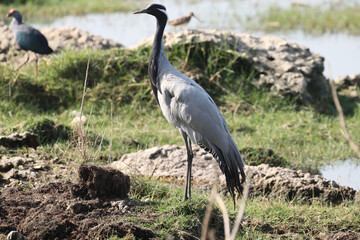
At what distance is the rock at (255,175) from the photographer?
5.55 metres

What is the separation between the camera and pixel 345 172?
22.0ft

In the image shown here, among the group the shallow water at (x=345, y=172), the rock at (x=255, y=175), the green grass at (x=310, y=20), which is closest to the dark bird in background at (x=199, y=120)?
the rock at (x=255, y=175)

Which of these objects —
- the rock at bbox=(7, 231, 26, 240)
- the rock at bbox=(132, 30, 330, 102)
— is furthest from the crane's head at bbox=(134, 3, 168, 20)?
the rock at bbox=(132, 30, 330, 102)

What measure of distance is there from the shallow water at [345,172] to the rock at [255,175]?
0.84 metres

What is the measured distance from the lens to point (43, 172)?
5.68m

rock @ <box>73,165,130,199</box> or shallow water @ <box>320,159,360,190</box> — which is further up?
rock @ <box>73,165,130,199</box>

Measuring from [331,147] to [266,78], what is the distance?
1.60 m

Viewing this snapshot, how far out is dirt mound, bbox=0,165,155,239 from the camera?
419cm

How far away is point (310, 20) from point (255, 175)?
878 centimetres

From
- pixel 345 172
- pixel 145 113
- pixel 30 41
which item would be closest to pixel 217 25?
pixel 145 113

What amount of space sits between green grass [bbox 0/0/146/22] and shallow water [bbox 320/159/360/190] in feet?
31.2

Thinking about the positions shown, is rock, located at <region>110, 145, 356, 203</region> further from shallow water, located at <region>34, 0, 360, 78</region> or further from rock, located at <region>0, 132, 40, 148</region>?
shallow water, located at <region>34, 0, 360, 78</region>

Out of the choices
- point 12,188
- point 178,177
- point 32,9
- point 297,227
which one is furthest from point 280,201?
point 32,9

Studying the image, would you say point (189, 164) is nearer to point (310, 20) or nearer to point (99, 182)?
point (99, 182)
